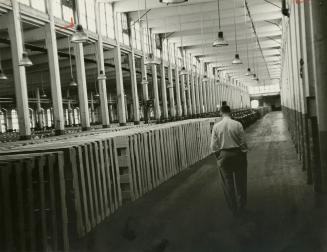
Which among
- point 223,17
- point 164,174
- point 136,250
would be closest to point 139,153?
point 164,174

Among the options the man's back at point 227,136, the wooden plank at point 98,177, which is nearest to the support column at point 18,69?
the wooden plank at point 98,177

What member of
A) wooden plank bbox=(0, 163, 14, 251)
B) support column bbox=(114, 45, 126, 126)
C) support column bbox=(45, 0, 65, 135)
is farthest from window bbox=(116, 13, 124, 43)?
wooden plank bbox=(0, 163, 14, 251)

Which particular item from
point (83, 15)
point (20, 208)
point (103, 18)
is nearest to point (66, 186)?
point (20, 208)

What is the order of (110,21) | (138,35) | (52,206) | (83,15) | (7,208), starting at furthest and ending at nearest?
1. (138,35)
2. (110,21)
3. (83,15)
4. (52,206)
5. (7,208)

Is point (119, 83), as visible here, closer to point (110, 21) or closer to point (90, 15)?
point (110, 21)

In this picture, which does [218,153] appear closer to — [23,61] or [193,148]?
[193,148]

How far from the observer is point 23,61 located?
614 inches

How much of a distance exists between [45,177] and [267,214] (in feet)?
11.2

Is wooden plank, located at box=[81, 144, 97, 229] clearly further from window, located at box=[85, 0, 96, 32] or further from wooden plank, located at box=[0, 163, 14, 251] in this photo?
window, located at box=[85, 0, 96, 32]

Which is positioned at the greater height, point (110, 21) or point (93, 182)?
point (110, 21)

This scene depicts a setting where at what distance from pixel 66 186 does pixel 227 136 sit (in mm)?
2569

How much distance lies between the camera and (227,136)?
23.1ft

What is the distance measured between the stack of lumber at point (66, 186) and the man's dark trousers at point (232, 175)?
6.45 ft

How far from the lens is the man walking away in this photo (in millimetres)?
7020
